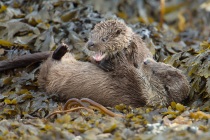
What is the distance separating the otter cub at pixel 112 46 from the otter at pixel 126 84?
0.23 ft

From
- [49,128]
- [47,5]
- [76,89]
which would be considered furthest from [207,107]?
[47,5]

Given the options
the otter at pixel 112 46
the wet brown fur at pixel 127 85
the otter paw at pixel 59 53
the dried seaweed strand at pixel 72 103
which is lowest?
the dried seaweed strand at pixel 72 103

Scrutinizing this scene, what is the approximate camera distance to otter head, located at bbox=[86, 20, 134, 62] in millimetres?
6059

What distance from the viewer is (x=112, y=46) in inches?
240

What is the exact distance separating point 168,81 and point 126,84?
42 centimetres

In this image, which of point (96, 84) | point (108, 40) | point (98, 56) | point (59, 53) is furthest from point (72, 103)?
point (59, 53)

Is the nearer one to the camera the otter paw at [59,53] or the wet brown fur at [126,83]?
the wet brown fur at [126,83]

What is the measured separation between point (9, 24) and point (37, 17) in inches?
21.1

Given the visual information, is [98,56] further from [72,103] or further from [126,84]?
[72,103]

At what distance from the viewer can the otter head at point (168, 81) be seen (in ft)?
19.1

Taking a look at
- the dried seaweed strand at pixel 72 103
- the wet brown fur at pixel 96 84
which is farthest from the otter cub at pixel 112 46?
the dried seaweed strand at pixel 72 103

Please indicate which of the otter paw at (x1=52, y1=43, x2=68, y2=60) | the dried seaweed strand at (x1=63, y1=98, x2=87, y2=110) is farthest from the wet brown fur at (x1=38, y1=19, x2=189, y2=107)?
the dried seaweed strand at (x1=63, y1=98, x2=87, y2=110)

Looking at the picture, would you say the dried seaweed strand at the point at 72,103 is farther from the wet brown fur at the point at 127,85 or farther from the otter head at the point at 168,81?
the otter head at the point at 168,81

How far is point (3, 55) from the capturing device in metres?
6.80
